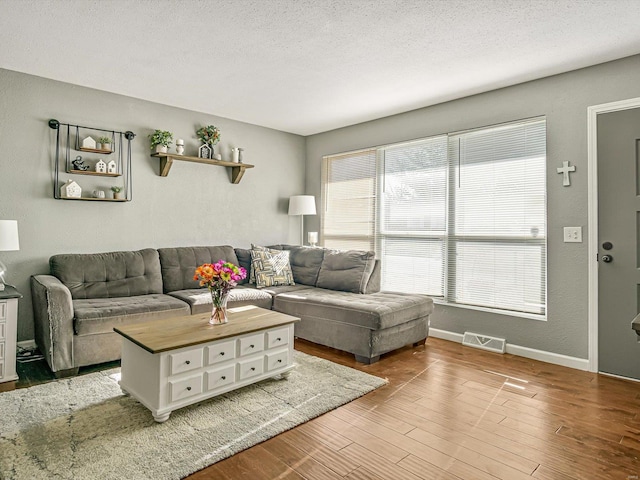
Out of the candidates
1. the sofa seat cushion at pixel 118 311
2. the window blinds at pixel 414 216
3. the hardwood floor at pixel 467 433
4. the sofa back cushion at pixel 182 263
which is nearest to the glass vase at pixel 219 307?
the sofa seat cushion at pixel 118 311

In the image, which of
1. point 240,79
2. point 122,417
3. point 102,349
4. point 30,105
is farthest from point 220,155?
point 122,417

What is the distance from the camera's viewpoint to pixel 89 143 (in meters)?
3.72

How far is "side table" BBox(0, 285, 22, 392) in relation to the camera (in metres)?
2.71

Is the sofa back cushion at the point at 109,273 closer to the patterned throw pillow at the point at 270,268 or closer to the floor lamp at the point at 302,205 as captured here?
the patterned throw pillow at the point at 270,268

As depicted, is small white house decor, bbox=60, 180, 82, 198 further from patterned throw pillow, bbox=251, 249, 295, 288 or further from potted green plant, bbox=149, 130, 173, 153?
patterned throw pillow, bbox=251, 249, 295, 288

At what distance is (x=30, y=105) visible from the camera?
3494mm

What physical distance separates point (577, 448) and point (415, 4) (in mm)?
2603

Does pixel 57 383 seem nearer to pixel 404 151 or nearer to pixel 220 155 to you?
pixel 220 155

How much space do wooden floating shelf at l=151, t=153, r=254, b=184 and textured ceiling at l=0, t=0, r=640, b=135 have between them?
0.62 meters

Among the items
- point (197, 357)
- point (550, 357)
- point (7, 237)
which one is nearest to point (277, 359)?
point (197, 357)

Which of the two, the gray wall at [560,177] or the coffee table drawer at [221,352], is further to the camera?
the gray wall at [560,177]

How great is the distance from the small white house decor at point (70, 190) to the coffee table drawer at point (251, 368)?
2.40 m

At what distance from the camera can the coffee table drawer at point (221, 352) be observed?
7.96 ft

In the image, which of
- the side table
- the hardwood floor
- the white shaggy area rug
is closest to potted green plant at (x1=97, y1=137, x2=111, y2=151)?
the side table
